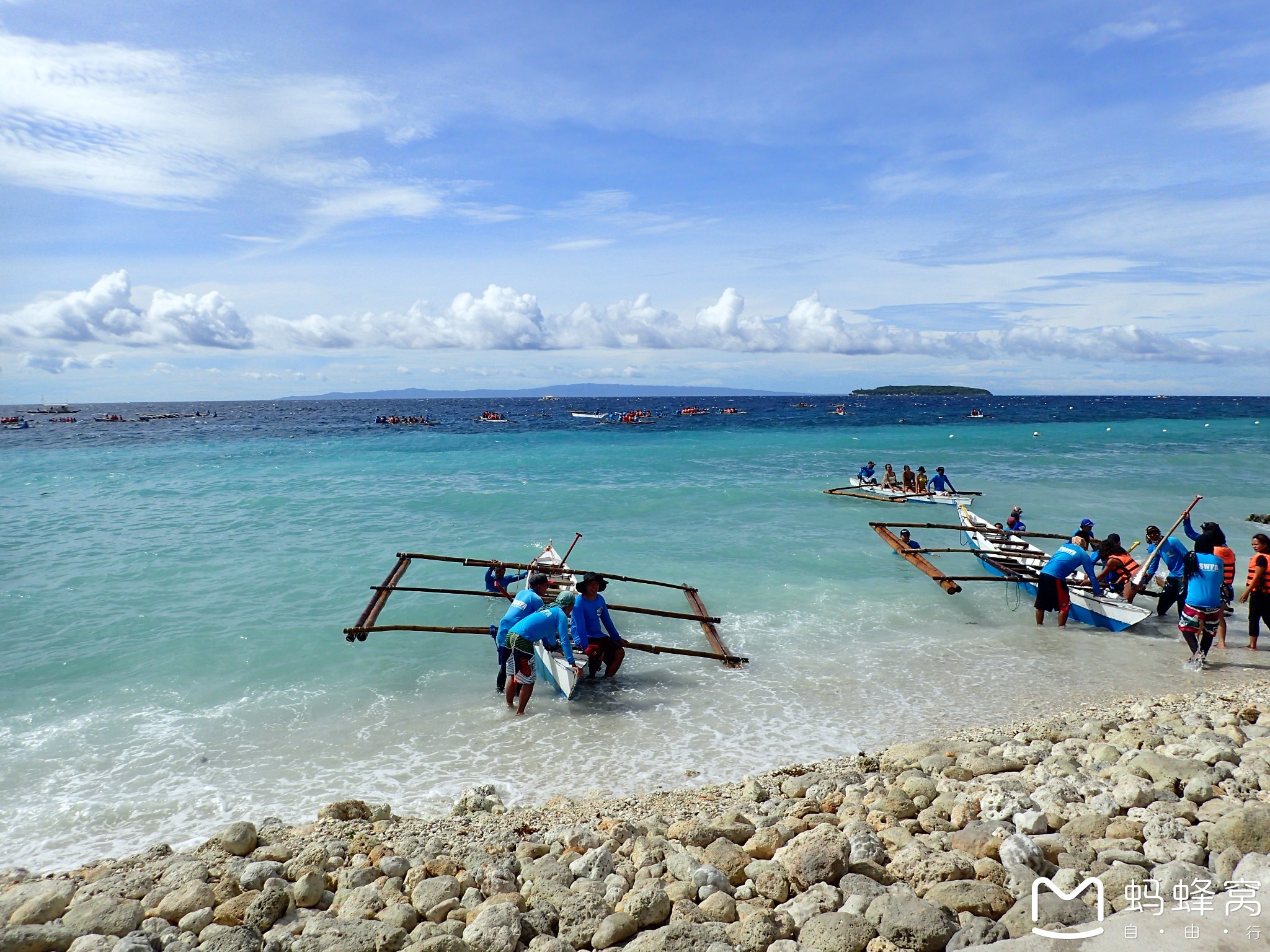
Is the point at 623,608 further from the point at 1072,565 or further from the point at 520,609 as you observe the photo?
the point at 1072,565

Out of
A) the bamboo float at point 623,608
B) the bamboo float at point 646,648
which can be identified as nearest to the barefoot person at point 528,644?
the bamboo float at point 646,648

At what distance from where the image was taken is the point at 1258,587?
34.2 feet

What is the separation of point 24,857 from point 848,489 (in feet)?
79.5

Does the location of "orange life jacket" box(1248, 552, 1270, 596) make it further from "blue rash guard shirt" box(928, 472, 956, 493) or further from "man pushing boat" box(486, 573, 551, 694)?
"blue rash guard shirt" box(928, 472, 956, 493)

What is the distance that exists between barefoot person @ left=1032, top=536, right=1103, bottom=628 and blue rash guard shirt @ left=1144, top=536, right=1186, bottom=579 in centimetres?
108

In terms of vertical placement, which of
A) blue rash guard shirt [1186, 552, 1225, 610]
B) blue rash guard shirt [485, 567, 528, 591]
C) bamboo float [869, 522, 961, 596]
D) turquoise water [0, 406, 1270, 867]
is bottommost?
turquoise water [0, 406, 1270, 867]

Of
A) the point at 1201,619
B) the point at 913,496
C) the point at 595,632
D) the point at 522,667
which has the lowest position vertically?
the point at 522,667

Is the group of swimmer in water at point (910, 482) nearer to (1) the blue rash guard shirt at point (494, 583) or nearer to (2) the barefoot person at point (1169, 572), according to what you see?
(2) the barefoot person at point (1169, 572)

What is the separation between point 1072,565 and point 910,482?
45.7ft

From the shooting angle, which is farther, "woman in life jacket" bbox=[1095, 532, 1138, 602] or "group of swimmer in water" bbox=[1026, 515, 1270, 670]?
"woman in life jacket" bbox=[1095, 532, 1138, 602]

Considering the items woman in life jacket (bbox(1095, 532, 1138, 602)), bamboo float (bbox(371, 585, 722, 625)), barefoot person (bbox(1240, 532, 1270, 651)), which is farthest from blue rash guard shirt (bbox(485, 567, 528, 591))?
barefoot person (bbox(1240, 532, 1270, 651))

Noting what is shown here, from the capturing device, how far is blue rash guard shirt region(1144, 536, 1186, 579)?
12.2 meters

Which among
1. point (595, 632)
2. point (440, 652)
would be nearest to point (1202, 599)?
point (595, 632)

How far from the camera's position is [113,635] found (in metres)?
12.2
